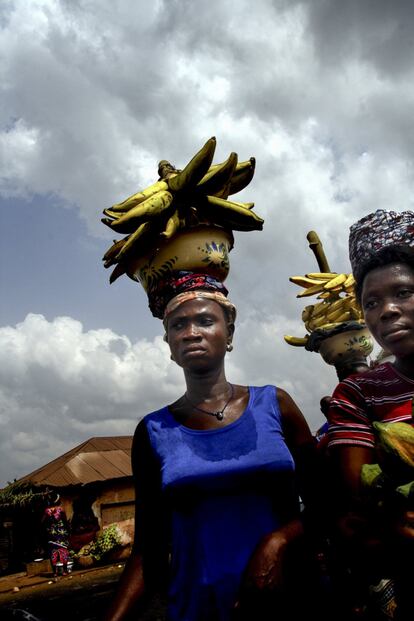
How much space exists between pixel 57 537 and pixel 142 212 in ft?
45.0

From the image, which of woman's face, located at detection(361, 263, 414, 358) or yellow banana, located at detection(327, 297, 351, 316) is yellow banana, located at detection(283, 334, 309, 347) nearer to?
yellow banana, located at detection(327, 297, 351, 316)

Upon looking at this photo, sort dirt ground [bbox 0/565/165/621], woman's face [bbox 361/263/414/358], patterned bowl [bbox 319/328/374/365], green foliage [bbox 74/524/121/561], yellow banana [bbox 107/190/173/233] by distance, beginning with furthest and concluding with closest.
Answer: green foliage [bbox 74/524/121/561] → dirt ground [bbox 0/565/165/621] → patterned bowl [bbox 319/328/374/365] → yellow banana [bbox 107/190/173/233] → woman's face [bbox 361/263/414/358]

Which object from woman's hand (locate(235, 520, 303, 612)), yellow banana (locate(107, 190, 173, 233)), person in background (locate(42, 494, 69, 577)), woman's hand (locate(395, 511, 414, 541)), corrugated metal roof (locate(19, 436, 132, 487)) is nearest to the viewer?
woman's hand (locate(395, 511, 414, 541))

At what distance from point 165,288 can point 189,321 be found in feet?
0.72

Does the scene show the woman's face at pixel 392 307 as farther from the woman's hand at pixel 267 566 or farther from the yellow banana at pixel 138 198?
the yellow banana at pixel 138 198

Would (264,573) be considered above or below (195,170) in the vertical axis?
below

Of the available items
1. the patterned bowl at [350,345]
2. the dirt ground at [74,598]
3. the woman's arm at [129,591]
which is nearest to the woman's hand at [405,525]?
the woman's arm at [129,591]

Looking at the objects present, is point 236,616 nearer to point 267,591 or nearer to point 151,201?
point 267,591

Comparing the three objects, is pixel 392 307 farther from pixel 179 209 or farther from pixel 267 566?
pixel 179 209

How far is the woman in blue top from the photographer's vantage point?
1537mm

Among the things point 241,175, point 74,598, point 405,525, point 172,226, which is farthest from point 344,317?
point 74,598

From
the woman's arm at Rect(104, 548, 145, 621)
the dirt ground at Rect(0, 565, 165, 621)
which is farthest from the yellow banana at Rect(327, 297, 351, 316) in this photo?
the dirt ground at Rect(0, 565, 165, 621)

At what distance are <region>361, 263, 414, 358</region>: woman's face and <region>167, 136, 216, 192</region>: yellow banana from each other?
92 cm

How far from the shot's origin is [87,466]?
16031mm
